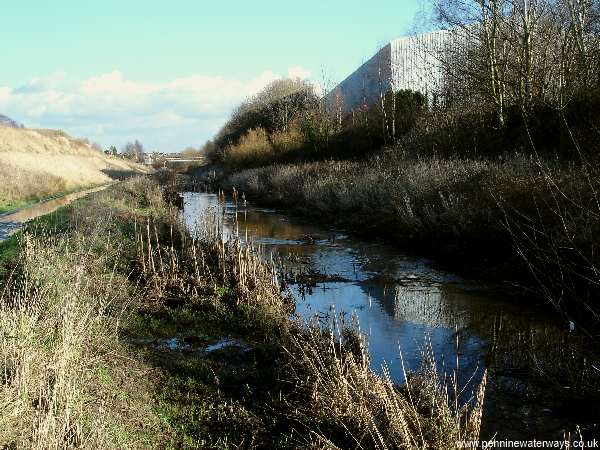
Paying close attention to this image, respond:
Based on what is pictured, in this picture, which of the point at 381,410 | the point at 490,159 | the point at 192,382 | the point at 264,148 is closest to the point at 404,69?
the point at 264,148

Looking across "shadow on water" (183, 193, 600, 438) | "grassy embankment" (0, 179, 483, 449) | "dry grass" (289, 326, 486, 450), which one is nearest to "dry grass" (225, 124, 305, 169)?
"shadow on water" (183, 193, 600, 438)

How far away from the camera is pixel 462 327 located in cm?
730

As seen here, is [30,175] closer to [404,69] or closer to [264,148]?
[264,148]

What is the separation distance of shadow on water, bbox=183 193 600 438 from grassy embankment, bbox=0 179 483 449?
524 millimetres

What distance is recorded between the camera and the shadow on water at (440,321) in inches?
193

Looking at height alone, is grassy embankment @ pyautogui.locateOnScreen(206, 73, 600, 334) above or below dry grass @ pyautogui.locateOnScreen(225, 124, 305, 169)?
below

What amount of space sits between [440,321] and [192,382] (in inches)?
151

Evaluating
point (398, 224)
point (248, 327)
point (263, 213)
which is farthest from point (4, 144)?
point (248, 327)

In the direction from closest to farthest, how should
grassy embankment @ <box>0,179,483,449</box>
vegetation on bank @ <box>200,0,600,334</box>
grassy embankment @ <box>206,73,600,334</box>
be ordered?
grassy embankment @ <box>0,179,483,449</box>, grassy embankment @ <box>206,73,600,334</box>, vegetation on bank @ <box>200,0,600,334</box>

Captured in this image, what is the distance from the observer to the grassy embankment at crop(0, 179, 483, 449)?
3750mm

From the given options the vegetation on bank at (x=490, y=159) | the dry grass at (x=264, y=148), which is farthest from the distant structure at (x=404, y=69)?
the dry grass at (x=264, y=148)

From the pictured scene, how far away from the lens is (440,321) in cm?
764

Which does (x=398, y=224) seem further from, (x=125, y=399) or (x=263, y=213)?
(x=125, y=399)

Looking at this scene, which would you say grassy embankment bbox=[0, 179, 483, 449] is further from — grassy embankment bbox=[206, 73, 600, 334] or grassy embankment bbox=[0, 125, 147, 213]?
grassy embankment bbox=[0, 125, 147, 213]
